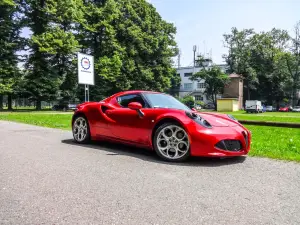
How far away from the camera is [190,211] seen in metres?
2.51

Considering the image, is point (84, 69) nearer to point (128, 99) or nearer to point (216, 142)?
point (128, 99)

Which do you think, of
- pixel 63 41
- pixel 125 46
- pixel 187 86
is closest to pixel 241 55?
pixel 187 86

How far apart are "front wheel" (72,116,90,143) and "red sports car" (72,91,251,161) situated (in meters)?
0.28

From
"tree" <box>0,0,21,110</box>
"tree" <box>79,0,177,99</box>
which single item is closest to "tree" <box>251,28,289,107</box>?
"tree" <box>79,0,177,99</box>

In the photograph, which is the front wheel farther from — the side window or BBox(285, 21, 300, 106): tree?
BBox(285, 21, 300, 106): tree

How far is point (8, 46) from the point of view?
3084cm

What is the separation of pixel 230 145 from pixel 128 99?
2.22 m

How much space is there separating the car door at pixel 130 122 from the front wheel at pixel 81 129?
32.0 inches

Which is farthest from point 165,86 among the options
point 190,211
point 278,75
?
point 190,211

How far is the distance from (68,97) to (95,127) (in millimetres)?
30105

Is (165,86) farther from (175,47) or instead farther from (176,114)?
(176,114)

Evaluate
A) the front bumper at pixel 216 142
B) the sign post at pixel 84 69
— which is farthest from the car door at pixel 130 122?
the sign post at pixel 84 69

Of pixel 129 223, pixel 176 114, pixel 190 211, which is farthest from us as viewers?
pixel 176 114

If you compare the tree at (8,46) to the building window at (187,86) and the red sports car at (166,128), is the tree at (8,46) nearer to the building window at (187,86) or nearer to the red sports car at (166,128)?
the red sports car at (166,128)
